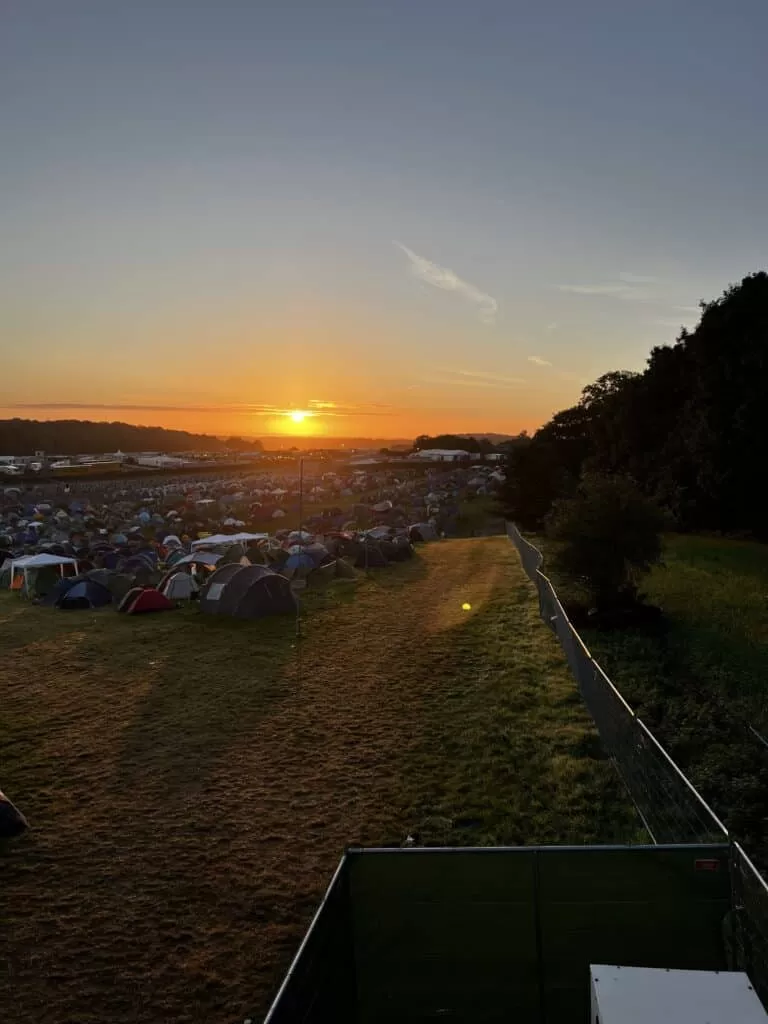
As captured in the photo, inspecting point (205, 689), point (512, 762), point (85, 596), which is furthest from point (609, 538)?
point (85, 596)

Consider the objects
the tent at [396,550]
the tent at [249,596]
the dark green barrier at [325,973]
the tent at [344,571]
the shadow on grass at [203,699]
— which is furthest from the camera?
the tent at [396,550]

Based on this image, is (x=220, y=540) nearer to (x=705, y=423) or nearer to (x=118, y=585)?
A: (x=118, y=585)

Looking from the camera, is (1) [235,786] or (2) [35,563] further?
(2) [35,563]

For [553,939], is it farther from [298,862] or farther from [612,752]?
[612,752]

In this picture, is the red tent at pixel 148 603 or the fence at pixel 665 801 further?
the red tent at pixel 148 603

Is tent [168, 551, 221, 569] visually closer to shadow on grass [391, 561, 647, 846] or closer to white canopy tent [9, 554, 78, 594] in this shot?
white canopy tent [9, 554, 78, 594]

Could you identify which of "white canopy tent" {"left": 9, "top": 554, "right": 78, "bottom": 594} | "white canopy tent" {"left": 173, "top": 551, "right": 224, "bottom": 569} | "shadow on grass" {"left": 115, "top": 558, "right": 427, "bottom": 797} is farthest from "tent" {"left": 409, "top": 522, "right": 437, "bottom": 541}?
"white canopy tent" {"left": 9, "top": 554, "right": 78, "bottom": 594}

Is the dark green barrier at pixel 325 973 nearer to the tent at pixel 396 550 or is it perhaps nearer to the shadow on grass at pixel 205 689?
the shadow on grass at pixel 205 689

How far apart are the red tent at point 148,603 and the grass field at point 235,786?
17.4ft

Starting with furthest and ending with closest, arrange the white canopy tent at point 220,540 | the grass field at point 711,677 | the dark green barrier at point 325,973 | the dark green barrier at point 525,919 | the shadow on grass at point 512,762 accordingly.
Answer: the white canopy tent at point 220,540 < the grass field at point 711,677 < the shadow on grass at point 512,762 < the dark green barrier at point 525,919 < the dark green barrier at point 325,973

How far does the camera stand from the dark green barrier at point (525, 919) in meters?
6.19

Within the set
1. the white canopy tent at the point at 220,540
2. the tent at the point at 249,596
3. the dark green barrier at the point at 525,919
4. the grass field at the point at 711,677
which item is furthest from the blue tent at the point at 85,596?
the dark green barrier at the point at 525,919

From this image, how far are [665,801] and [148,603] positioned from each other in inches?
931

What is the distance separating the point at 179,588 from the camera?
30328mm
